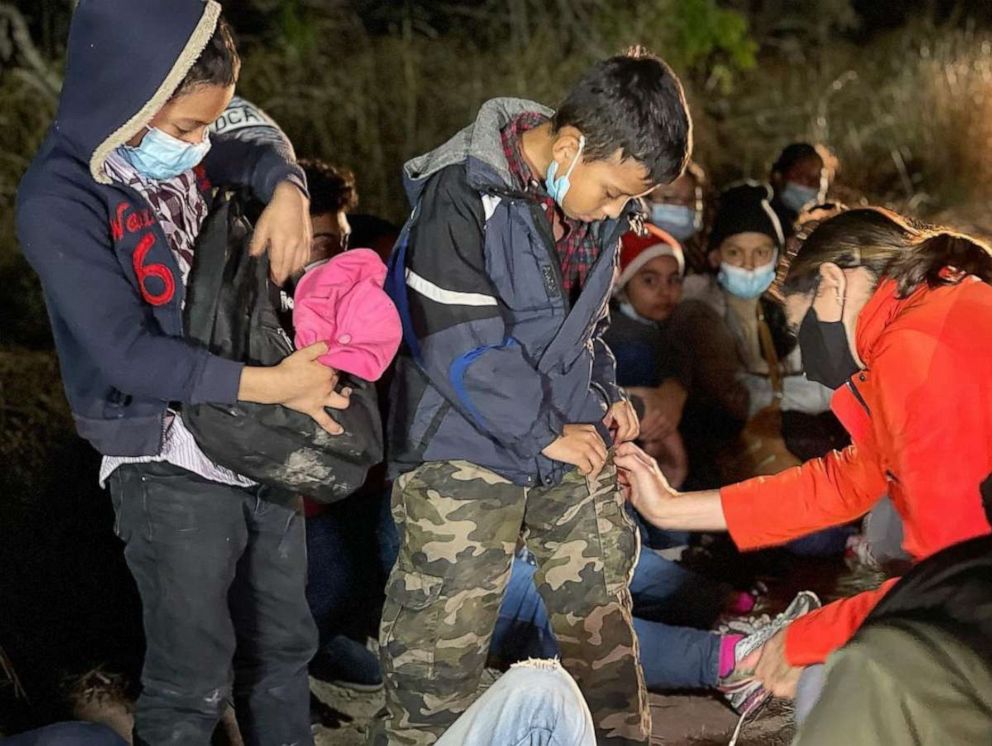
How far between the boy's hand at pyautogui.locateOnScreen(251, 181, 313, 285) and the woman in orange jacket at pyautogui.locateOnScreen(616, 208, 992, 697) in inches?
43.9

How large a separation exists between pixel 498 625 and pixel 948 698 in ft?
7.34

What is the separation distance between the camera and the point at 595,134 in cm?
269

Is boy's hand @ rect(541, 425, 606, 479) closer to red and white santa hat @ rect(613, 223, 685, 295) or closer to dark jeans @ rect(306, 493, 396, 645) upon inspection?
dark jeans @ rect(306, 493, 396, 645)

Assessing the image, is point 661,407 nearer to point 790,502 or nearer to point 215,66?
point 790,502

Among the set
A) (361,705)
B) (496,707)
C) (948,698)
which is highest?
(948,698)

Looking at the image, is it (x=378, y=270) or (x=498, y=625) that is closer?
(x=378, y=270)

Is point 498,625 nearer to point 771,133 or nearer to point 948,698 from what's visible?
point 948,698

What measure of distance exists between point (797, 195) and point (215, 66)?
444 centimetres

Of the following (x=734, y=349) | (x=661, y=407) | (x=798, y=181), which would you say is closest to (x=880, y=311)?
(x=661, y=407)

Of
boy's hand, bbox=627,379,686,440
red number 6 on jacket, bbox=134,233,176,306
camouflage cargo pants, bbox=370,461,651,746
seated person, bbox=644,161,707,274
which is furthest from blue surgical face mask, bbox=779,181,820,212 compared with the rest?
red number 6 on jacket, bbox=134,233,176,306

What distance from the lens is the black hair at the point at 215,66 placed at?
96.7 inches

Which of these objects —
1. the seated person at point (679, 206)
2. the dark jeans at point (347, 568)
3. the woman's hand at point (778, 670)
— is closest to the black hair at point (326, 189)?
the dark jeans at point (347, 568)

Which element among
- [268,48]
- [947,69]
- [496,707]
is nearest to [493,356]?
[496,707]

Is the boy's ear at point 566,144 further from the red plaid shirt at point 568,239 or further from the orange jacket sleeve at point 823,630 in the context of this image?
the orange jacket sleeve at point 823,630
